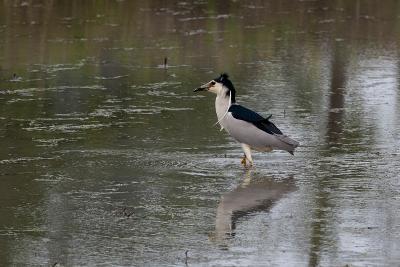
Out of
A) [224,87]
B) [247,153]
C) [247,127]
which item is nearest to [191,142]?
[224,87]

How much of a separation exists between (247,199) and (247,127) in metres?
1.68

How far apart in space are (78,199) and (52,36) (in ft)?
37.5

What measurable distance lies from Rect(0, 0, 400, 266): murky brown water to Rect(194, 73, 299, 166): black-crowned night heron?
0.24 meters

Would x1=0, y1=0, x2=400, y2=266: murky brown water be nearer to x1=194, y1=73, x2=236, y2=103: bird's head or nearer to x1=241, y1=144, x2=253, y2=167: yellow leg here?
x1=241, y1=144, x2=253, y2=167: yellow leg

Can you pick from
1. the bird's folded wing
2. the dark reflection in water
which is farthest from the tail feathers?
the dark reflection in water

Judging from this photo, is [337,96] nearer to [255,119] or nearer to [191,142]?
[191,142]

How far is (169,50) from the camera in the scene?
2002 centimetres

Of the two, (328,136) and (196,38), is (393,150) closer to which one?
(328,136)

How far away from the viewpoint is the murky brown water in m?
8.94

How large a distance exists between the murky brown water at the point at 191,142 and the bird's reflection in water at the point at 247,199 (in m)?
0.02

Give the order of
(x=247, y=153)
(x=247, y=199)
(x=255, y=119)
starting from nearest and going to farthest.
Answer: (x=247, y=199) < (x=247, y=153) < (x=255, y=119)

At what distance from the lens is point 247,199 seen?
10438mm

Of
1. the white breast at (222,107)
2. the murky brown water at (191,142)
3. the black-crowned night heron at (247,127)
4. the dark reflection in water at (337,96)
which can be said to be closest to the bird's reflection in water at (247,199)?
the murky brown water at (191,142)

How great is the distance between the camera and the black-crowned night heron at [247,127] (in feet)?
38.5
